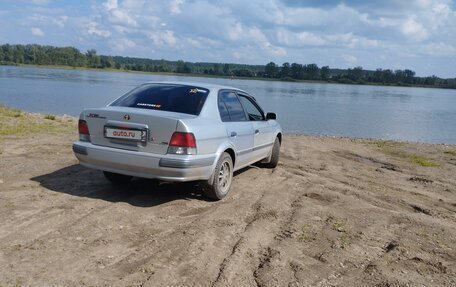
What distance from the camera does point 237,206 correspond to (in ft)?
20.0

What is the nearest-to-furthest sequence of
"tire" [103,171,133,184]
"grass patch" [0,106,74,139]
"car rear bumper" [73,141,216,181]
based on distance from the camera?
"car rear bumper" [73,141,216,181] < "tire" [103,171,133,184] < "grass patch" [0,106,74,139]

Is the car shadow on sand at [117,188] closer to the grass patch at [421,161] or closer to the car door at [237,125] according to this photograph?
the car door at [237,125]

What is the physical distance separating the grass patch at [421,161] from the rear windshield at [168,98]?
Answer: 7.08m

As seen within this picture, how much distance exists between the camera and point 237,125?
6.80 metres

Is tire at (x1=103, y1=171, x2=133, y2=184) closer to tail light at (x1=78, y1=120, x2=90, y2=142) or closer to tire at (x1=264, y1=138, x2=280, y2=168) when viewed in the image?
tail light at (x1=78, y1=120, x2=90, y2=142)

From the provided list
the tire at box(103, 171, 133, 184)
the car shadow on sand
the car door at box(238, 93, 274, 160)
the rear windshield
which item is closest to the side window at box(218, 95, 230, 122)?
the rear windshield

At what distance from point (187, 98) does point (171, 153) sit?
1.03m

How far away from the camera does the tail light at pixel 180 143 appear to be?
552cm

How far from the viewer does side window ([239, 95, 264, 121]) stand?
298 inches

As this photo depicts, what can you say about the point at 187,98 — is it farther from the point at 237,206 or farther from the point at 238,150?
the point at 237,206

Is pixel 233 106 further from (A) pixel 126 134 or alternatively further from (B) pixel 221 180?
(A) pixel 126 134

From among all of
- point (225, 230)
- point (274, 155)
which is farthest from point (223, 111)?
point (274, 155)

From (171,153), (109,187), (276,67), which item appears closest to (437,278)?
(171,153)

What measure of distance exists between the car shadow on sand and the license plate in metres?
0.89
